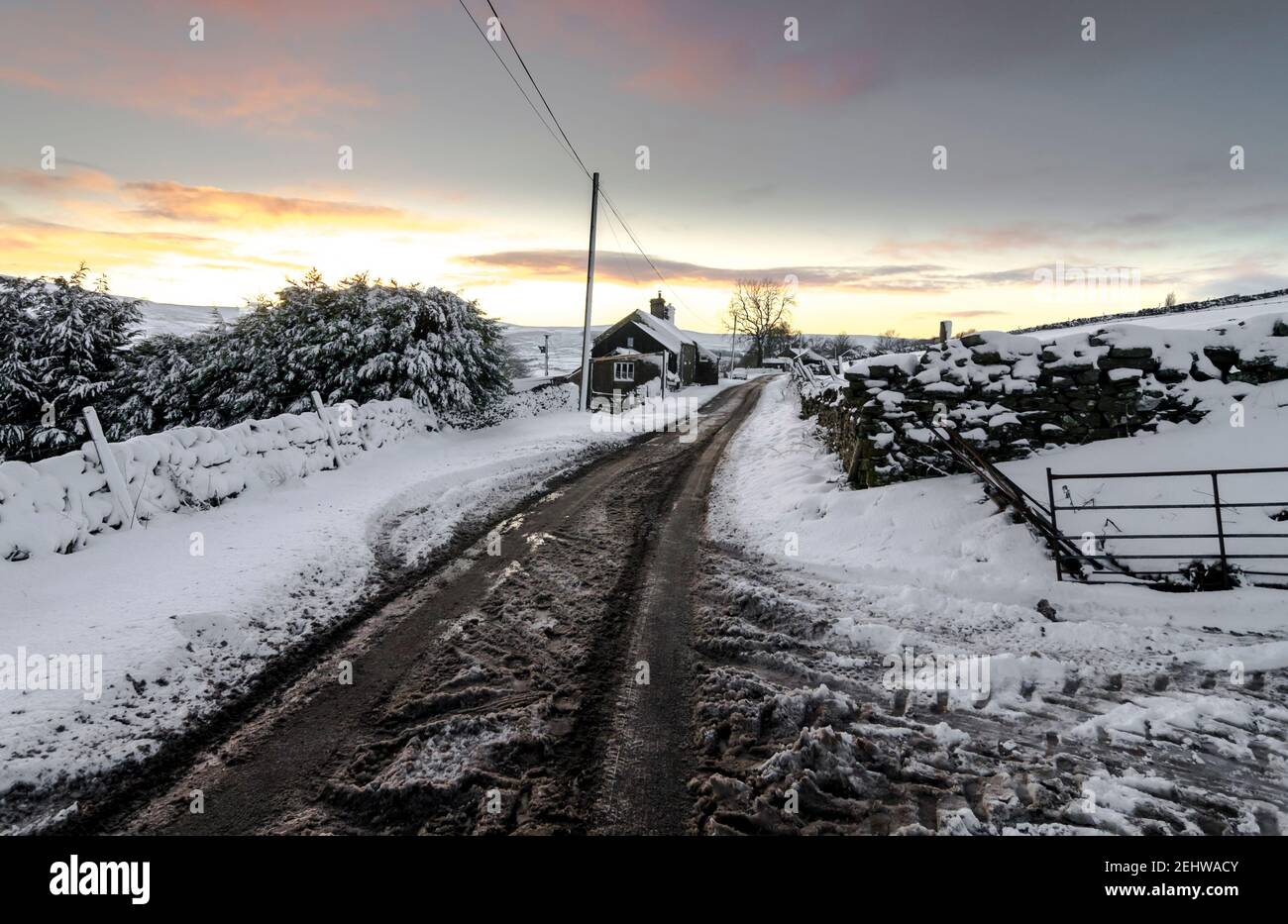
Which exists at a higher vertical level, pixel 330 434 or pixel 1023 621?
pixel 330 434

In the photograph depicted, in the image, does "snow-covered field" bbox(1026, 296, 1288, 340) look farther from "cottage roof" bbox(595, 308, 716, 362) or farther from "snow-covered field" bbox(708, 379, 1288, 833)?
"cottage roof" bbox(595, 308, 716, 362)

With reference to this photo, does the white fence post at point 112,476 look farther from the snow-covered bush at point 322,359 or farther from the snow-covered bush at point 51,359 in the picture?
the snow-covered bush at point 51,359

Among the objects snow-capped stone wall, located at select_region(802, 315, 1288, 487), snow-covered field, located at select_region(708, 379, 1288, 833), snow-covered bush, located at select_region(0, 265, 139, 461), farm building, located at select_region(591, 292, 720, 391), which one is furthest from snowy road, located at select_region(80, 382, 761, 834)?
farm building, located at select_region(591, 292, 720, 391)

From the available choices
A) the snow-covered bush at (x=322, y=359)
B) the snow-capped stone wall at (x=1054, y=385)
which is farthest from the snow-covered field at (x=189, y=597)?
the snow-capped stone wall at (x=1054, y=385)

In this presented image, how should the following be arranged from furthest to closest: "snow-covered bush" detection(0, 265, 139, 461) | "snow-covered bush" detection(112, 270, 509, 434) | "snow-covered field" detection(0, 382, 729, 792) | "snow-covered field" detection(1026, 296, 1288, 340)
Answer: "snow-covered bush" detection(0, 265, 139, 461)
"snow-covered bush" detection(112, 270, 509, 434)
"snow-covered field" detection(1026, 296, 1288, 340)
"snow-covered field" detection(0, 382, 729, 792)

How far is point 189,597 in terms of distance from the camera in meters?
5.25

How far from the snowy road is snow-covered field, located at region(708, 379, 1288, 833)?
0.88m

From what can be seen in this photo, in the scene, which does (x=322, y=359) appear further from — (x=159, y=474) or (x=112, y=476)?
(x=112, y=476)

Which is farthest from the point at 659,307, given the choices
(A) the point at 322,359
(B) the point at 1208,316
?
(B) the point at 1208,316

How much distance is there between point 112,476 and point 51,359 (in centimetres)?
1620

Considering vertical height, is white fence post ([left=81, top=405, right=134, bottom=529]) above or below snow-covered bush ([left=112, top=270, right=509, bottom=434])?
below

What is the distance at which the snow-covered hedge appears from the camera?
229 inches

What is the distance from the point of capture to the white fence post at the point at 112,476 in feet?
22.2
